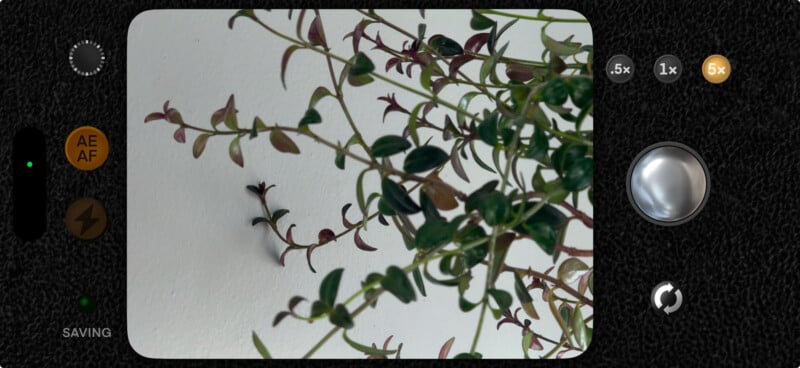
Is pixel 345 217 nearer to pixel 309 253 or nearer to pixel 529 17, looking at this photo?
pixel 309 253

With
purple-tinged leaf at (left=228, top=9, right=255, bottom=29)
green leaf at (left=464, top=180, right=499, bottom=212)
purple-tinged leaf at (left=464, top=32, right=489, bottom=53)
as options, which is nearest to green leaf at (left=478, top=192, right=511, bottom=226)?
green leaf at (left=464, top=180, right=499, bottom=212)

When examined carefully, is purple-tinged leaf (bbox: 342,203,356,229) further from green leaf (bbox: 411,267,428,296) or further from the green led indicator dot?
the green led indicator dot

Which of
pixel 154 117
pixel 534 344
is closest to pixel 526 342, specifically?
pixel 534 344

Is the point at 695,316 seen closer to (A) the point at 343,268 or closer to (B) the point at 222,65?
(A) the point at 343,268

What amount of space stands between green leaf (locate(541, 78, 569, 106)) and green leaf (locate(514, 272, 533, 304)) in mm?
126

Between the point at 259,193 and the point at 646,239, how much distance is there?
0.28m

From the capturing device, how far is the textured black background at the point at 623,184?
2.12 feet

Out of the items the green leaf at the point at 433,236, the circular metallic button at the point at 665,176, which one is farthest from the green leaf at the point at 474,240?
the circular metallic button at the point at 665,176

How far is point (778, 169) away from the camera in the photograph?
0.65 metres

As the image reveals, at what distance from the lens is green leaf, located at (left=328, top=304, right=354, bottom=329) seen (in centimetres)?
65

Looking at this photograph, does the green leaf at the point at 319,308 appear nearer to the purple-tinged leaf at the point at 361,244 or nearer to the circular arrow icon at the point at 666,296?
the purple-tinged leaf at the point at 361,244

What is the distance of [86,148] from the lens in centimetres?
65

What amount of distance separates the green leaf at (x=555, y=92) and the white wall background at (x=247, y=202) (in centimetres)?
2

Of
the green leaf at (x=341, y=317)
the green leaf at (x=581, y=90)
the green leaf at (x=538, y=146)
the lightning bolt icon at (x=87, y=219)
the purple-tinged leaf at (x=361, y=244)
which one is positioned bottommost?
the lightning bolt icon at (x=87, y=219)
